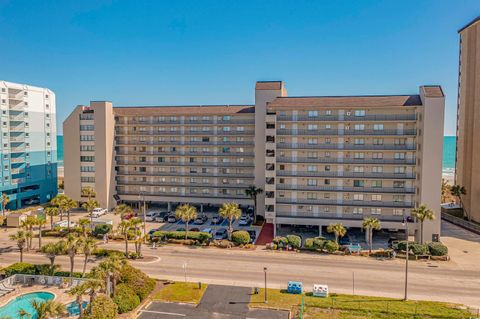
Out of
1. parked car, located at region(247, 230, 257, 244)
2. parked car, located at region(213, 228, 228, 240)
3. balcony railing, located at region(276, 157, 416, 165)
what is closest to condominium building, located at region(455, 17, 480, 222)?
balcony railing, located at region(276, 157, 416, 165)

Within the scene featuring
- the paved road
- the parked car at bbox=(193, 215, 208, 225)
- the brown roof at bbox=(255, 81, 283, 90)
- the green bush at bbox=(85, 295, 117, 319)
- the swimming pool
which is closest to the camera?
the green bush at bbox=(85, 295, 117, 319)

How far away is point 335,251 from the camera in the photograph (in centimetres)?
5531

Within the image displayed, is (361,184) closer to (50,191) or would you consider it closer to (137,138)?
(137,138)

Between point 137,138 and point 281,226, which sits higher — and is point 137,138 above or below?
above

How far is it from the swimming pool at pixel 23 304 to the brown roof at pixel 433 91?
62873mm

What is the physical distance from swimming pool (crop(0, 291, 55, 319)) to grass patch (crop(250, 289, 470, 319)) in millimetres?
23509

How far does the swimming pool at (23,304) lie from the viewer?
120 ft

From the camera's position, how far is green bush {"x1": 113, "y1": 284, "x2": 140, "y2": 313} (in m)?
36.0

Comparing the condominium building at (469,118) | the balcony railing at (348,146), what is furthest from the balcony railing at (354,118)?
the condominium building at (469,118)

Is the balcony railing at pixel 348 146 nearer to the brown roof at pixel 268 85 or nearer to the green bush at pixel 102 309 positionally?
the brown roof at pixel 268 85

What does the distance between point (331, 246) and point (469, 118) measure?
5351 centimetres

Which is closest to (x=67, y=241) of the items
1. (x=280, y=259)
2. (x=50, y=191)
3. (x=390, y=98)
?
(x=280, y=259)

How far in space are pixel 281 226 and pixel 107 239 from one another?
107 feet

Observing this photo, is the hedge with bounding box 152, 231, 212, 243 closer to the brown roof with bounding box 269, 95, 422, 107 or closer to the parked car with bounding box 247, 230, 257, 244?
the parked car with bounding box 247, 230, 257, 244
